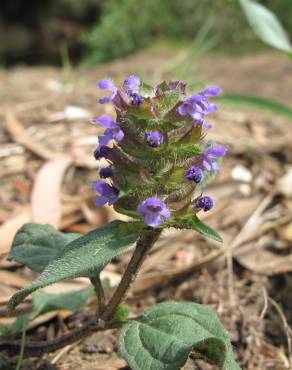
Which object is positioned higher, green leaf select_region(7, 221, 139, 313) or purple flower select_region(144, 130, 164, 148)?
purple flower select_region(144, 130, 164, 148)

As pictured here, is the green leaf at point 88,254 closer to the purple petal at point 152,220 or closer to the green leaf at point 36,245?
the purple petal at point 152,220

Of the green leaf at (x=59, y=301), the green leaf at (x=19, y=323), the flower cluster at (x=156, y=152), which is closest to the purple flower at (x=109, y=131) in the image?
the flower cluster at (x=156, y=152)

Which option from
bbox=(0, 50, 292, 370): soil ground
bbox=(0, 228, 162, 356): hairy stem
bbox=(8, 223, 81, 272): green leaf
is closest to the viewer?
bbox=(0, 228, 162, 356): hairy stem

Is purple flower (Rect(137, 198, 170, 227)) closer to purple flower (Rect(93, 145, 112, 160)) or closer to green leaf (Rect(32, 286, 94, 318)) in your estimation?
purple flower (Rect(93, 145, 112, 160))

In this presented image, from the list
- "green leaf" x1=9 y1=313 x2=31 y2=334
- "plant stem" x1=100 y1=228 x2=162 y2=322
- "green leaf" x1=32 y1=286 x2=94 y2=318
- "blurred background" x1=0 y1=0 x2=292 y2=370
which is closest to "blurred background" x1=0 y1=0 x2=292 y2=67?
"blurred background" x1=0 y1=0 x2=292 y2=370

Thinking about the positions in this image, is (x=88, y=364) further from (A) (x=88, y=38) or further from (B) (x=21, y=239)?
(A) (x=88, y=38)

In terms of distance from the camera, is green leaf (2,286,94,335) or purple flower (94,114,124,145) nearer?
purple flower (94,114,124,145)

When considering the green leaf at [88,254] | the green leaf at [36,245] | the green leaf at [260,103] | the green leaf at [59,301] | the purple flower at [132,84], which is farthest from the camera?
the green leaf at [260,103]

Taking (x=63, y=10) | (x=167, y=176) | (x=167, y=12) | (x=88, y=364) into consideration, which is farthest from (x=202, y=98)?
(x=63, y=10)

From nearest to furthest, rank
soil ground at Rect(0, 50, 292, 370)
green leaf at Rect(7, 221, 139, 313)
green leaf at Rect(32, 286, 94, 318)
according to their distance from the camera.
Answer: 1. green leaf at Rect(7, 221, 139, 313)
2. green leaf at Rect(32, 286, 94, 318)
3. soil ground at Rect(0, 50, 292, 370)
